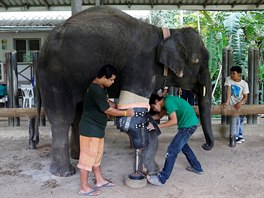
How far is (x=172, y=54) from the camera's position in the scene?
179 inches

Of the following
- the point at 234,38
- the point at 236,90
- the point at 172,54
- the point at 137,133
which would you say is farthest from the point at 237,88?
the point at 234,38

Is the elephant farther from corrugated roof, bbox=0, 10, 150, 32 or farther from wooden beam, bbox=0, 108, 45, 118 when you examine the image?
corrugated roof, bbox=0, 10, 150, 32

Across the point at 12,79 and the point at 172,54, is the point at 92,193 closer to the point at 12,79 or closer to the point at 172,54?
the point at 172,54

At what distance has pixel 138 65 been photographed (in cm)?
464

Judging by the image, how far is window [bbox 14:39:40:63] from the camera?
12.9m

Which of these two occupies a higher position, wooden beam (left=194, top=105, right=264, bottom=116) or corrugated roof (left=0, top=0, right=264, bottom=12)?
corrugated roof (left=0, top=0, right=264, bottom=12)

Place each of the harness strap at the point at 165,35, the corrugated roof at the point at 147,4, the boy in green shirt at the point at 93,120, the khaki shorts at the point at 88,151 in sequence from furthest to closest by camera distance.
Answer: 1. the corrugated roof at the point at 147,4
2. the harness strap at the point at 165,35
3. the khaki shorts at the point at 88,151
4. the boy in green shirt at the point at 93,120

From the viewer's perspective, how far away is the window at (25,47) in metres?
12.9

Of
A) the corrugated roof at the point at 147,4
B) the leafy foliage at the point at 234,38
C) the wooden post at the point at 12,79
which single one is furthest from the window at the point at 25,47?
the wooden post at the point at 12,79

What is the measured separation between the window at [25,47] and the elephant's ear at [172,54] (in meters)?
9.12

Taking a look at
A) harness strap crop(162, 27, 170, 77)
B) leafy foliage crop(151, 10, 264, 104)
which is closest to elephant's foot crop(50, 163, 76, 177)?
harness strap crop(162, 27, 170, 77)

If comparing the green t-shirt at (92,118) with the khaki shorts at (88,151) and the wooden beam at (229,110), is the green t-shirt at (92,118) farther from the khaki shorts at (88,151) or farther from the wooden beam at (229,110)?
the wooden beam at (229,110)

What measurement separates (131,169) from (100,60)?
5.25 ft

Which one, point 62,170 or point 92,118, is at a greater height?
point 92,118
